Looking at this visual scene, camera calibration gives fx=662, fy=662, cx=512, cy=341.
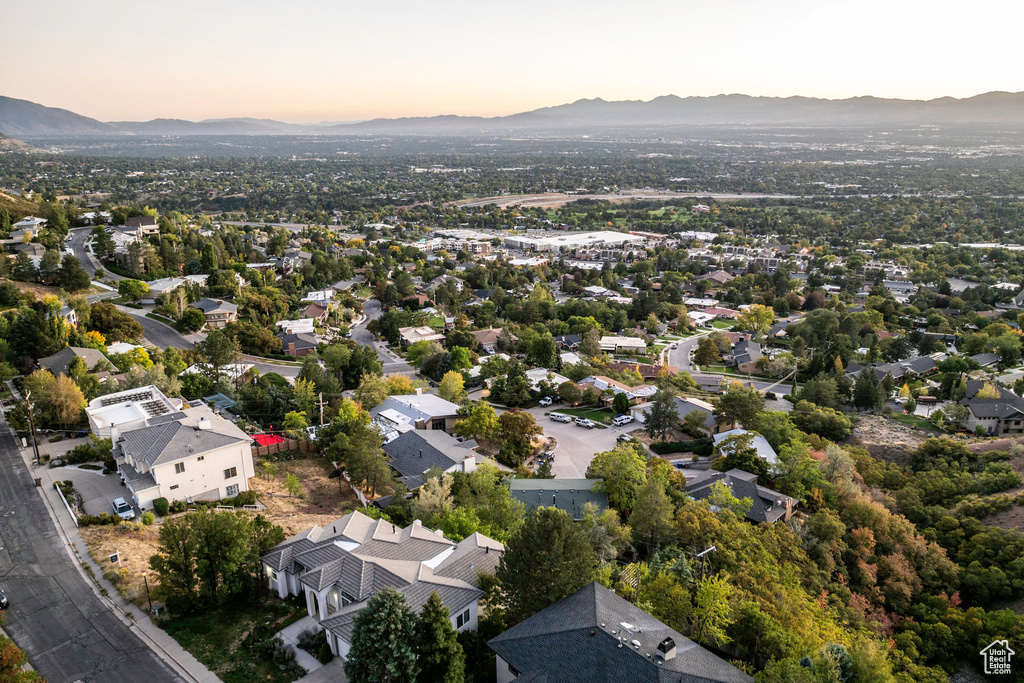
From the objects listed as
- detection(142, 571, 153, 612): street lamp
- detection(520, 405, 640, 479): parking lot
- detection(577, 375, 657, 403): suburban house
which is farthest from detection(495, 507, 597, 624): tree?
detection(577, 375, 657, 403): suburban house

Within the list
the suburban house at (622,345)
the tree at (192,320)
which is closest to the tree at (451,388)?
the suburban house at (622,345)

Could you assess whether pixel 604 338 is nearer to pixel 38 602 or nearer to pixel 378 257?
pixel 378 257

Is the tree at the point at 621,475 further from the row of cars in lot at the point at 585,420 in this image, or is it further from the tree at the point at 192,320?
the tree at the point at 192,320

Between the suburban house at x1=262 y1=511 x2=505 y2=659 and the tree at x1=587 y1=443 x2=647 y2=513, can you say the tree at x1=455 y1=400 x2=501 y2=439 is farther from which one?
the suburban house at x1=262 y1=511 x2=505 y2=659

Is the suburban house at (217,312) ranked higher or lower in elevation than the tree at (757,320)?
higher

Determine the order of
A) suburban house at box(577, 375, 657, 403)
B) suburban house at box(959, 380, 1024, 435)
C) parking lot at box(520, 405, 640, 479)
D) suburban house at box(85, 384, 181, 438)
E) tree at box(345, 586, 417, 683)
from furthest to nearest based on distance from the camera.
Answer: suburban house at box(577, 375, 657, 403) → suburban house at box(959, 380, 1024, 435) → parking lot at box(520, 405, 640, 479) → suburban house at box(85, 384, 181, 438) → tree at box(345, 586, 417, 683)

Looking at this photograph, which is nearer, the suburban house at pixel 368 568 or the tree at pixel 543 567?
the tree at pixel 543 567

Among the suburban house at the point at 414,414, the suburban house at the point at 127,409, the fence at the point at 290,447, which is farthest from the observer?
the suburban house at the point at 414,414
